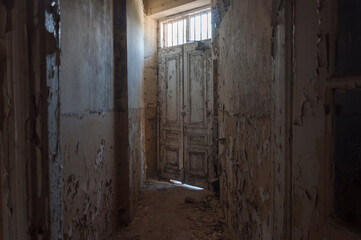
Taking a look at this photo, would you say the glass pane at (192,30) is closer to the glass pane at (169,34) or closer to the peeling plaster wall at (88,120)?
the glass pane at (169,34)

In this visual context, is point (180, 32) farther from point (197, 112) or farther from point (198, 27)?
point (197, 112)

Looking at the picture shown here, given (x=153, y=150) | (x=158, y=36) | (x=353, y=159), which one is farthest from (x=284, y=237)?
(x=158, y=36)

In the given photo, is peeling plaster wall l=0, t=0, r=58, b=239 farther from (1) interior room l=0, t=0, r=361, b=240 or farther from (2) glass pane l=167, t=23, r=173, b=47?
(2) glass pane l=167, t=23, r=173, b=47

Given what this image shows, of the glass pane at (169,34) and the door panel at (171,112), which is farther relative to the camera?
the glass pane at (169,34)

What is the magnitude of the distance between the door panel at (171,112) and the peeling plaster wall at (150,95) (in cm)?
13

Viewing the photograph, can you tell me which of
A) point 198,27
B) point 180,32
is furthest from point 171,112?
point 198,27

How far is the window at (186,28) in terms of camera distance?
452 centimetres

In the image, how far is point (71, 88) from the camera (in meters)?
1.73

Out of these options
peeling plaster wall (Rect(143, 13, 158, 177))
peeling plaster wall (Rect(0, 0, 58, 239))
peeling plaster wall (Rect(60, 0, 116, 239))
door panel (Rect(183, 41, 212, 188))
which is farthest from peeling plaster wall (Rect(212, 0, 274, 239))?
peeling plaster wall (Rect(143, 13, 158, 177))

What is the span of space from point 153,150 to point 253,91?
3.89m

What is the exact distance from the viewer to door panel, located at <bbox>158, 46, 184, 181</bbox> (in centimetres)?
488

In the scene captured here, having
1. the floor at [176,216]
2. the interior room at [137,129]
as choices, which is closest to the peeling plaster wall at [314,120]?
the interior room at [137,129]

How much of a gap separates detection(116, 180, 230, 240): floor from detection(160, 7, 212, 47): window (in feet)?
8.56

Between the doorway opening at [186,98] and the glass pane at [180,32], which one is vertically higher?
the glass pane at [180,32]
